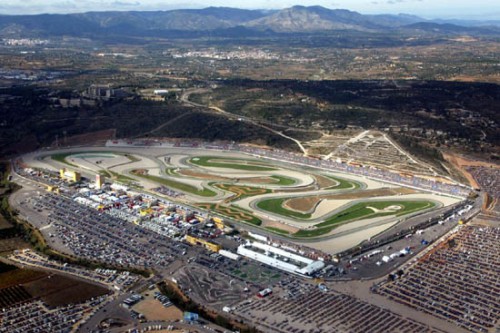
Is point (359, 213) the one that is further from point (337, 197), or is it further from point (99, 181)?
point (99, 181)

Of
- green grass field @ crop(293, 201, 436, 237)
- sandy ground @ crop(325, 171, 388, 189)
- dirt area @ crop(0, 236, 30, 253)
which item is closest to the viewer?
dirt area @ crop(0, 236, 30, 253)

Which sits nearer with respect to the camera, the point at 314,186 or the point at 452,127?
the point at 314,186

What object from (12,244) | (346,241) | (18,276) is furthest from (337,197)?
(18,276)

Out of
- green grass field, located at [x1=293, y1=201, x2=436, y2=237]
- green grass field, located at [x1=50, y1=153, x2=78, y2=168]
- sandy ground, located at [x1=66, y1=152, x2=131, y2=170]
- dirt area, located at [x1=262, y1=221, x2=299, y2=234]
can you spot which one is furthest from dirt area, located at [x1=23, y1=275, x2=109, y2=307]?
green grass field, located at [x1=50, y1=153, x2=78, y2=168]

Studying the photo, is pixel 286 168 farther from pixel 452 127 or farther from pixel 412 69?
pixel 412 69

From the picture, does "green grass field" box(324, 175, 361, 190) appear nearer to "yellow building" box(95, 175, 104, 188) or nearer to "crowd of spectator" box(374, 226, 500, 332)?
"crowd of spectator" box(374, 226, 500, 332)

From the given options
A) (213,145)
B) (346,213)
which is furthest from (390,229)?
(213,145)

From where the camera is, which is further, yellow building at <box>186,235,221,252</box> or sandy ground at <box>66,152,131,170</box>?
sandy ground at <box>66,152,131,170</box>
